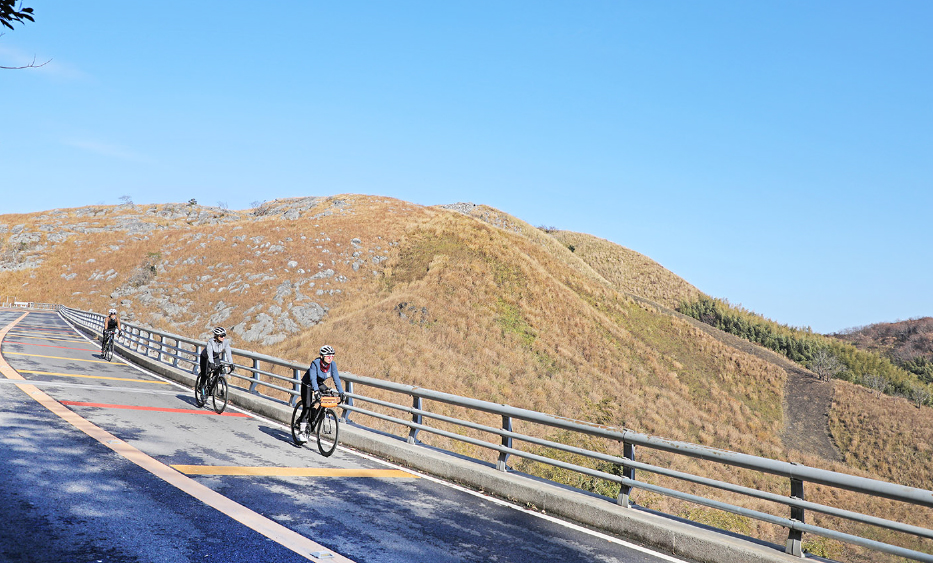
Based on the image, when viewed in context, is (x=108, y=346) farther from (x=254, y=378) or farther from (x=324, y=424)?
(x=324, y=424)

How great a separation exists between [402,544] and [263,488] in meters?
2.42

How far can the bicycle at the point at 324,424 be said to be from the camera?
30.7 ft

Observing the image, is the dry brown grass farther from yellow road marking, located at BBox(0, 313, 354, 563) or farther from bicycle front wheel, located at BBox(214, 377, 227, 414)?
yellow road marking, located at BBox(0, 313, 354, 563)

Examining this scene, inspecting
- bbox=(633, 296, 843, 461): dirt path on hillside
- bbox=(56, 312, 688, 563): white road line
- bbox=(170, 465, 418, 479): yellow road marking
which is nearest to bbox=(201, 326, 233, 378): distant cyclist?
bbox=(56, 312, 688, 563): white road line

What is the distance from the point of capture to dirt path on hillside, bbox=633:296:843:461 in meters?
36.7

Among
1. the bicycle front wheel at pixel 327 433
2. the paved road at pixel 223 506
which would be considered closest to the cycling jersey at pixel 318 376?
the bicycle front wheel at pixel 327 433

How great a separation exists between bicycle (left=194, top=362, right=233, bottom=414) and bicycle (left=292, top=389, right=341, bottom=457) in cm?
356

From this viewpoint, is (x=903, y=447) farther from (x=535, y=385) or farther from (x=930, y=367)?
(x=930, y=367)

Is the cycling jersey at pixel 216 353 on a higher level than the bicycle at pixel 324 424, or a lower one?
higher

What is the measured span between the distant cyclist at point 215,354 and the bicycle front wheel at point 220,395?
33cm

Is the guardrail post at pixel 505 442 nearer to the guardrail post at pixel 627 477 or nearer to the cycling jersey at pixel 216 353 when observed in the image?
the guardrail post at pixel 627 477

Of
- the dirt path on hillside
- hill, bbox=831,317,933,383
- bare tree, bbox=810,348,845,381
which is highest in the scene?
hill, bbox=831,317,933,383

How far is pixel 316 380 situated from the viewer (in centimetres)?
984

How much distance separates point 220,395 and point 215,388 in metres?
0.21
